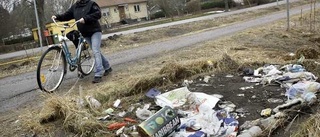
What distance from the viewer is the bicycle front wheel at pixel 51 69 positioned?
20.2 ft

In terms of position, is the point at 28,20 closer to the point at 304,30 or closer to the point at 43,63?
the point at 304,30

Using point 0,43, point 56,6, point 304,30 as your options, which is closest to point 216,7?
point 56,6

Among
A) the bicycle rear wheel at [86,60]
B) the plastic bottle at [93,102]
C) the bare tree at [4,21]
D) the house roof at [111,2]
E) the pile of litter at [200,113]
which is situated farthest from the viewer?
the house roof at [111,2]

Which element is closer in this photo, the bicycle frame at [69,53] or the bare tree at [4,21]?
the bicycle frame at [69,53]

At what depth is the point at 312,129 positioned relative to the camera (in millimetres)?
3135

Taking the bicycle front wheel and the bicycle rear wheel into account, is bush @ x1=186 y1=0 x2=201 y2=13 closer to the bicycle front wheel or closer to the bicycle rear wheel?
the bicycle rear wheel

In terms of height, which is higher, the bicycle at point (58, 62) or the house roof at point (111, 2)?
the house roof at point (111, 2)

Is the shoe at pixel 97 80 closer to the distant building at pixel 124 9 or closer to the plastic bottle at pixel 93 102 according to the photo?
the plastic bottle at pixel 93 102

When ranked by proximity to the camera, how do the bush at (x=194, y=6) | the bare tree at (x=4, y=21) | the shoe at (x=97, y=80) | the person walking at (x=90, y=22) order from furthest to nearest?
the bush at (x=194, y=6) < the bare tree at (x=4, y=21) < the shoe at (x=97, y=80) < the person walking at (x=90, y=22)

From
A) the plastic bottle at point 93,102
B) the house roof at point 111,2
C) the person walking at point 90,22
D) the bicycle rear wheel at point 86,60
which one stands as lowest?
the plastic bottle at point 93,102

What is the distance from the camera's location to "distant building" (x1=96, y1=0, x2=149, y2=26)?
66.4 m

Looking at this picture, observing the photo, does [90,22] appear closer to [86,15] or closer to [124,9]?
[86,15]

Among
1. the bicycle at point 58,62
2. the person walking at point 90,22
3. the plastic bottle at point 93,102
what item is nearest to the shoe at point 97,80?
the person walking at point 90,22

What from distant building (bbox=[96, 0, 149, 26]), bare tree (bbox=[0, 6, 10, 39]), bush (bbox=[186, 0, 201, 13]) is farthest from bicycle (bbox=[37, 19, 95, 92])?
distant building (bbox=[96, 0, 149, 26])
